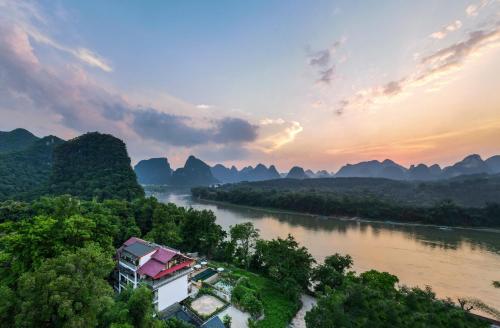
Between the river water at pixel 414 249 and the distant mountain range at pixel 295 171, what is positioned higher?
the distant mountain range at pixel 295 171

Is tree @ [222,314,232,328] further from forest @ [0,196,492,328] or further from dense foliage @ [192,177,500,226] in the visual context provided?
dense foliage @ [192,177,500,226]

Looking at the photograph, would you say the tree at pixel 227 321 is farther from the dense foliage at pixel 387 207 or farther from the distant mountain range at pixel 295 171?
the distant mountain range at pixel 295 171

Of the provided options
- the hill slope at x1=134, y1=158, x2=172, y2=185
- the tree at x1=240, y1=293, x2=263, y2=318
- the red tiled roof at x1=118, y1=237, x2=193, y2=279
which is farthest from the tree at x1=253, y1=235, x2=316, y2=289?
the hill slope at x1=134, y1=158, x2=172, y2=185

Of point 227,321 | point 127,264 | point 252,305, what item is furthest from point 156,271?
point 252,305

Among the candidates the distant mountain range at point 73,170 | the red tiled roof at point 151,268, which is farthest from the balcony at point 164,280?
the distant mountain range at point 73,170

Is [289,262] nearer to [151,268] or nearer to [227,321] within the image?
[227,321]

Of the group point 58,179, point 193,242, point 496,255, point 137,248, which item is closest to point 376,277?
point 137,248

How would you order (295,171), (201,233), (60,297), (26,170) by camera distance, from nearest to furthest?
(60,297), (201,233), (26,170), (295,171)
